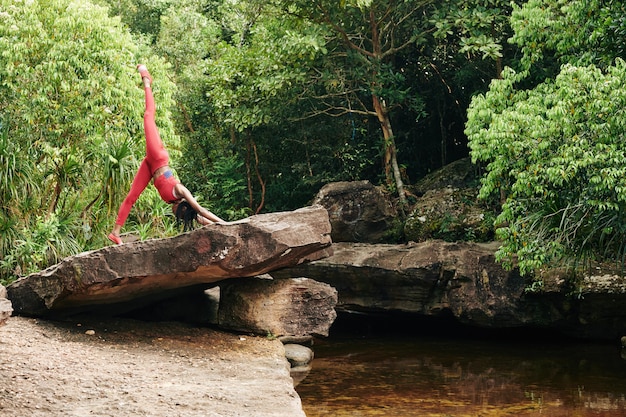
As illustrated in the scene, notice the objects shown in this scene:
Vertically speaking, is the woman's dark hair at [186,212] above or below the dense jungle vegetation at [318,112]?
below

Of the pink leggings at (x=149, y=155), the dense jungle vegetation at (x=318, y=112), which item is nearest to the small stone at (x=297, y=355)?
the pink leggings at (x=149, y=155)

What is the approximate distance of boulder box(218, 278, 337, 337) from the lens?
1009cm

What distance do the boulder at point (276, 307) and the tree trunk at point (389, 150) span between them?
6347 mm

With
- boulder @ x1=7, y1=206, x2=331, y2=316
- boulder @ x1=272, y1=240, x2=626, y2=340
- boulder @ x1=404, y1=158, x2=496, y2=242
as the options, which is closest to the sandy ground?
boulder @ x1=7, y1=206, x2=331, y2=316

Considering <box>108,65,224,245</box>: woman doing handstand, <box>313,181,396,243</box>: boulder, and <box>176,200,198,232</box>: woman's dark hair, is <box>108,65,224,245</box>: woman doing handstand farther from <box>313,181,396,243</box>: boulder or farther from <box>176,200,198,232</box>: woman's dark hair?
<box>313,181,396,243</box>: boulder

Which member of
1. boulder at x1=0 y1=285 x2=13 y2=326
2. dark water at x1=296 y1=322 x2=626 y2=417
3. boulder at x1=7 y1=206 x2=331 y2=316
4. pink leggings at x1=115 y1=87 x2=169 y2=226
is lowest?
dark water at x1=296 y1=322 x2=626 y2=417

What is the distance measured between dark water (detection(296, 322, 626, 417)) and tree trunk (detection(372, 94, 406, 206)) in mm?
3274

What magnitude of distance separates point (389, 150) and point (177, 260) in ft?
28.1

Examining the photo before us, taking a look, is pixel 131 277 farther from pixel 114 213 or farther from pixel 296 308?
pixel 114 213

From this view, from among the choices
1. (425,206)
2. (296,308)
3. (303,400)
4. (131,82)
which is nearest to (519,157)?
(296,308)

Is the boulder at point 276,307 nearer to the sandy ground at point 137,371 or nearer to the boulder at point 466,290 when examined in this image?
the sandy ground at point 137,371

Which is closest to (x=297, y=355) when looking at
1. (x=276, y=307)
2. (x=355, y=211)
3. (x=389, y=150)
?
(x=276, y=307)

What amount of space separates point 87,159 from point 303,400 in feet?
20.3

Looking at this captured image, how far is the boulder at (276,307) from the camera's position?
1009cm
